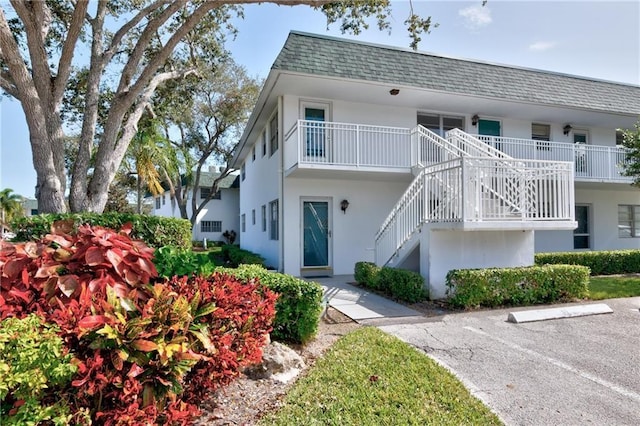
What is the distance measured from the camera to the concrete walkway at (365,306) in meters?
6.21

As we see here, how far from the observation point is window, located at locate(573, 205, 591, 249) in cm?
1496

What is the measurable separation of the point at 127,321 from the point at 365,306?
211 inches

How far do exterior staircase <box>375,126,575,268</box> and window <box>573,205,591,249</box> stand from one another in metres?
8.97

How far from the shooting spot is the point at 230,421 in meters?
2.87

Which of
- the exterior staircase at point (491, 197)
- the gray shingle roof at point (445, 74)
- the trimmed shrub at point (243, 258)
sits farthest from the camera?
the trimmed shrub at point (243, 258)

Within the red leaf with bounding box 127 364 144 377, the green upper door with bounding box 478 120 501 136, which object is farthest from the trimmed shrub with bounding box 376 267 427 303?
the green upper door with bounding box 478 120 501 136

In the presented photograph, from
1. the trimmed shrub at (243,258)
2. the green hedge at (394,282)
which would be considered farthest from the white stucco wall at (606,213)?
the trimmed shrub at (243,258)

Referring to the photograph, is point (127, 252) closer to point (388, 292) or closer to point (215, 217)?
point (388, 292)

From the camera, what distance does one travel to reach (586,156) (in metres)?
13.3

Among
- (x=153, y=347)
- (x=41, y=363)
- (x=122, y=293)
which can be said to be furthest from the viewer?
(x=122, y=293)

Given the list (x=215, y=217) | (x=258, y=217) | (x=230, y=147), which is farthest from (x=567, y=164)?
(x=215, y=217)

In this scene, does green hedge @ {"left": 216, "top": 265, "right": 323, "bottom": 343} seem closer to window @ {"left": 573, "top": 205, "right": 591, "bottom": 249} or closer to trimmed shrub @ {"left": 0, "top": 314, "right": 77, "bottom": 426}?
trimmed shrub @ {"left": 0, "top": 314, "right": 77, "bottom": 426}

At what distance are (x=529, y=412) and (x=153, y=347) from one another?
3152 millimetres

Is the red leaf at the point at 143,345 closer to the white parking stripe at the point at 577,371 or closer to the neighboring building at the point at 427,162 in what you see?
the white parking stripe at the point at 577,371
